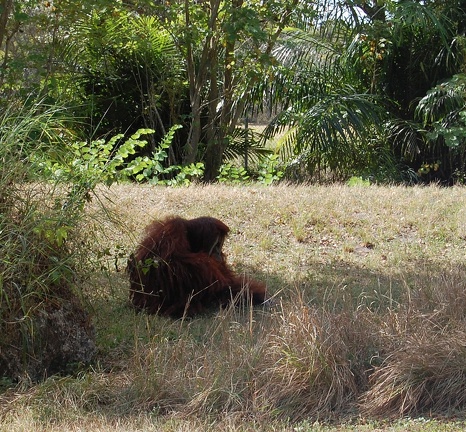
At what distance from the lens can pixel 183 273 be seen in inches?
250

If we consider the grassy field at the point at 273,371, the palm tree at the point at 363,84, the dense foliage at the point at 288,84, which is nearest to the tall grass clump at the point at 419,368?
the grassy field at the point at 273,371

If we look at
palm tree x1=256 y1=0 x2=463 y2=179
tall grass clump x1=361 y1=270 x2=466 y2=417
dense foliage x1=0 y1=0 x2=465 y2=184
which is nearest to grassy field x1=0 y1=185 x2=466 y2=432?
tall grass clump x1=361 y1=270 x2=466 y2=417

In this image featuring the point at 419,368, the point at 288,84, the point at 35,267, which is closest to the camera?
the point at 419,368

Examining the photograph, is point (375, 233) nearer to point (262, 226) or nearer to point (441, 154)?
point (262, 226)

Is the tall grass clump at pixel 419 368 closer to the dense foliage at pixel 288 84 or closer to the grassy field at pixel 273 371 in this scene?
the grassy field at pixel 273 371

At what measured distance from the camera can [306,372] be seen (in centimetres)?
492

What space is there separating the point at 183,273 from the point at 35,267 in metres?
1.45

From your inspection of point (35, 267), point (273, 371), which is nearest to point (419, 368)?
point (273, 371)

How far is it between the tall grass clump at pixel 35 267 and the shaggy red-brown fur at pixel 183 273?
89cm

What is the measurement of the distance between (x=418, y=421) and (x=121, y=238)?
4.35 metres

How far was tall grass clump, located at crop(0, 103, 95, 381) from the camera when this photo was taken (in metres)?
5.09

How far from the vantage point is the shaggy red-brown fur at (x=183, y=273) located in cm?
633

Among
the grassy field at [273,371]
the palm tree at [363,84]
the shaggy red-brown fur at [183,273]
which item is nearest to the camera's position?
the grassy field at [273,371]

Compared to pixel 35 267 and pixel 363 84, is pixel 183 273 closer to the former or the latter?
pixel 35 267
